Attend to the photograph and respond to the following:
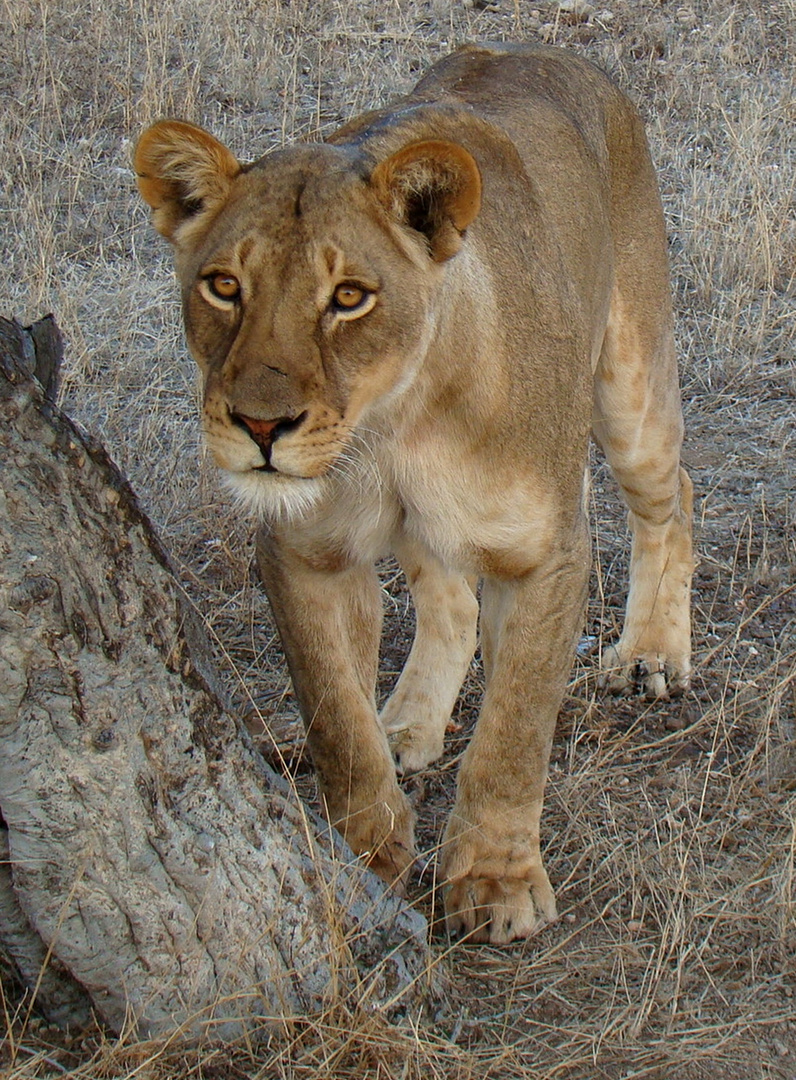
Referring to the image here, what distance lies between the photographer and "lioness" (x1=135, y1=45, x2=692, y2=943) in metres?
2.29

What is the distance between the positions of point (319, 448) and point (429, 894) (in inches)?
41.8

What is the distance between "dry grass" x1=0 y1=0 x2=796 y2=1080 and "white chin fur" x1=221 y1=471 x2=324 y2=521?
33.1 inches

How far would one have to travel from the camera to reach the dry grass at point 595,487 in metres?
2.43

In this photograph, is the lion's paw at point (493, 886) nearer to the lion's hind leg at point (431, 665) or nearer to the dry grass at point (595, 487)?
the dry grass at point (595, 487)

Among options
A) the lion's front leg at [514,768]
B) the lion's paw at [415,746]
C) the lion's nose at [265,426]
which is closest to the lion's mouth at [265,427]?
the lion's nose at [265,426]

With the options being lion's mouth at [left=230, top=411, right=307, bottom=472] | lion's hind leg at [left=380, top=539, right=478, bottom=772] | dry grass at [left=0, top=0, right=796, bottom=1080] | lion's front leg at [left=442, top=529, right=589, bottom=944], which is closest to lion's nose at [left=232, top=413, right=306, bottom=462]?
lion's mouth at [left=230, top=411, right=307, bottom=472]

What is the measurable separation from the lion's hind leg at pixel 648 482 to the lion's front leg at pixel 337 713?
1.02 meters

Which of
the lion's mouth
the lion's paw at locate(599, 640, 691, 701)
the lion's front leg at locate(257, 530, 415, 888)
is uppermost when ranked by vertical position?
the lion's mouth

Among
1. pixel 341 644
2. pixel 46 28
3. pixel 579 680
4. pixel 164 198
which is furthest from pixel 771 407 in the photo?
pixel 46 28

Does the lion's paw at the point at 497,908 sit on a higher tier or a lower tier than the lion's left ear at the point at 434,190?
lower

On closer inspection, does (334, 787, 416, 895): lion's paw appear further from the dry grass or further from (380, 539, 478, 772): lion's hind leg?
(380, 539, 478, 772): lion's hind leg

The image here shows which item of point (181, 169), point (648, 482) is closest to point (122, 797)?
point (181, 169)

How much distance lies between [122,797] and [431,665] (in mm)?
1527

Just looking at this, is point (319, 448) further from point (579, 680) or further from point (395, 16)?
point (395, 16)
